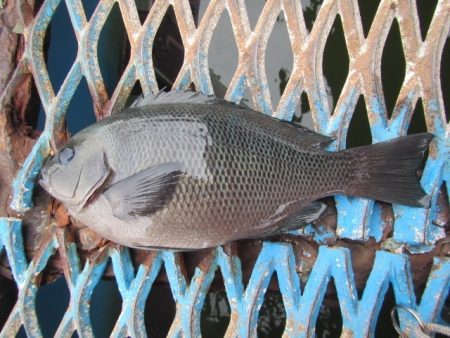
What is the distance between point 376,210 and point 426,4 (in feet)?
4.37

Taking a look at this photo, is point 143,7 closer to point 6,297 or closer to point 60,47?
point 60,47

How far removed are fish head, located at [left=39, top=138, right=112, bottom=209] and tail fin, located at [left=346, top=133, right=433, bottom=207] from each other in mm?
674

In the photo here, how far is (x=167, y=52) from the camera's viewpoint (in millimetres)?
2111

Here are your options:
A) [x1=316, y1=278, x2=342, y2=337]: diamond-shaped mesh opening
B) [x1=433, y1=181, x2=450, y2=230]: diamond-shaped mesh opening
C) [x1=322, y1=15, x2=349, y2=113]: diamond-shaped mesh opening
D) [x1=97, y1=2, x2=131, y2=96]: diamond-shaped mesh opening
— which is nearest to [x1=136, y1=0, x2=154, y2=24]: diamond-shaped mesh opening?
[x1=97, y1=2, x2=131, y2=96]: diamond-shaped mesh opening

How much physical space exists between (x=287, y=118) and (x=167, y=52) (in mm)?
976

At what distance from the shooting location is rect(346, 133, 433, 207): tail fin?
3.67 ft

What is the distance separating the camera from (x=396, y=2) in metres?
1.28

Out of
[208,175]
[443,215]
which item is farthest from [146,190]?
[443,215]

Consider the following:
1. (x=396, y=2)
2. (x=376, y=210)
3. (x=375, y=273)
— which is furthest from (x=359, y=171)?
(x=396, y=2)

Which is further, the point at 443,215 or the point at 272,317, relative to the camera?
the point at 272,317

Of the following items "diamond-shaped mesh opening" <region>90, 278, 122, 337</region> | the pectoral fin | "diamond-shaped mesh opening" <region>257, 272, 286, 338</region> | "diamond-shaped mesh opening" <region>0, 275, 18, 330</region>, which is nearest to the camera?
the pectoral fin

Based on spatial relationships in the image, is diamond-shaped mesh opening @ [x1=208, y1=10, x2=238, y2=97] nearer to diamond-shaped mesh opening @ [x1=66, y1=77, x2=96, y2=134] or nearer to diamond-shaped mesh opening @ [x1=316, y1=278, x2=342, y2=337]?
diamond-shaped mesh opening @ [x1=66, y1=77, x2=96, y2=134]

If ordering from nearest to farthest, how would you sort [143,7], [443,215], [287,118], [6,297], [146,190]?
1. [146,190]
2. [443,215]
3. [287,118]
4. [6,297]
5. [143,7]

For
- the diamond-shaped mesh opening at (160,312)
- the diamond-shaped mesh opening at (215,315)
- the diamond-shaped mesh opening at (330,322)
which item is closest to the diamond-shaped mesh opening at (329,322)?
the diamond-shaped mesh opening at (330,322)
